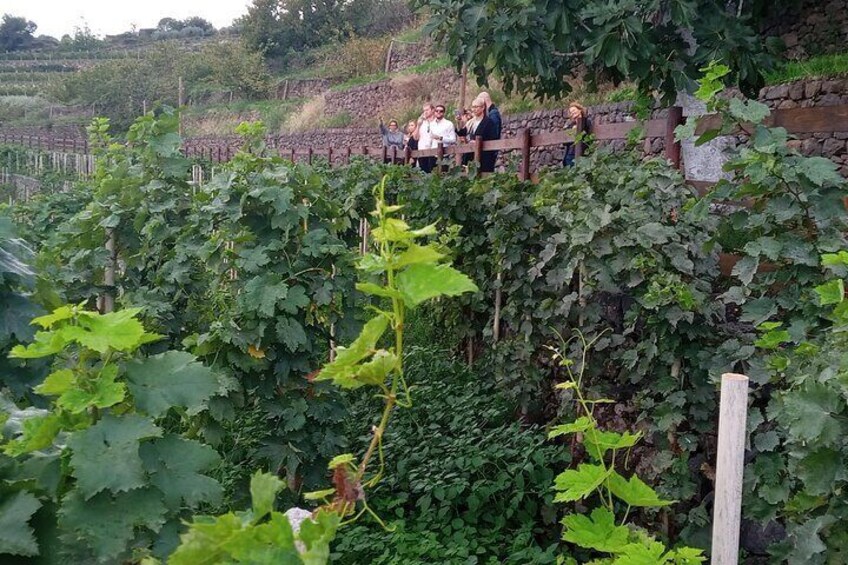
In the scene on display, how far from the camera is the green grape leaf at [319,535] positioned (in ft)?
3.62

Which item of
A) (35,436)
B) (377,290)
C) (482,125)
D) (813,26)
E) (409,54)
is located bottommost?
(35,436)

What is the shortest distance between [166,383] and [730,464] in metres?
1.33

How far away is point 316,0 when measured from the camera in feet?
134

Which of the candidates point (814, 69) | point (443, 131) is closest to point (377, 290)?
point (814, 69)

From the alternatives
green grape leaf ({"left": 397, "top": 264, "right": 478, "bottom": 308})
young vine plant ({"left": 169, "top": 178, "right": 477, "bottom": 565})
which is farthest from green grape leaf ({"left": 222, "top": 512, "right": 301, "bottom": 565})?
green grape leaf ({"left": 397, "top": 264, "right": 478, "bottom": 308})

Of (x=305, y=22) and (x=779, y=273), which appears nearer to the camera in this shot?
(x=779, y=273)

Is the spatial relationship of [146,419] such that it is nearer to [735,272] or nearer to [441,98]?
[735,272]

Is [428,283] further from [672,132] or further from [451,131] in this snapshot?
[451,131]

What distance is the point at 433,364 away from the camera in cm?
618

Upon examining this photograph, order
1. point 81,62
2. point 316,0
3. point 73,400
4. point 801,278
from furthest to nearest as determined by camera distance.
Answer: point 81,62, point 316,0, point 801,278, point 73,400

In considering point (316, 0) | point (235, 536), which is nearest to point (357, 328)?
point (235, 536)

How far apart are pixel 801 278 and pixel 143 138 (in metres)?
3.80

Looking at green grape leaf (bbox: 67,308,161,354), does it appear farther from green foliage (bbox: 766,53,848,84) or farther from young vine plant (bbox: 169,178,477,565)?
green foliage (bbox: 766,53,848,84)

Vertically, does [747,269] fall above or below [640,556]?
above
